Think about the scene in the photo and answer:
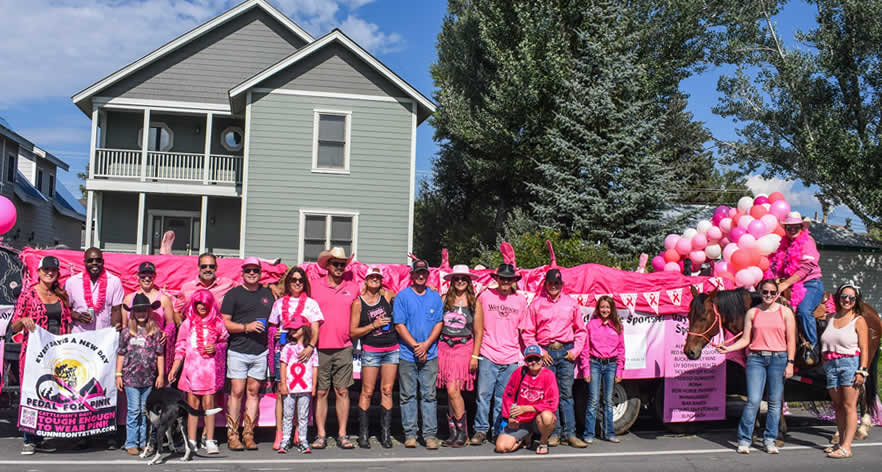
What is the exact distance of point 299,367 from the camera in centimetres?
721

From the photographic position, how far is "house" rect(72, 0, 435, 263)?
1812 cm

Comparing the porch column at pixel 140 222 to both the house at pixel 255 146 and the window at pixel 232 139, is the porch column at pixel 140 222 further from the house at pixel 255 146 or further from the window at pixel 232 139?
the window at pixel 232 139

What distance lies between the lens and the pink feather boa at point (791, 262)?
28.3ft

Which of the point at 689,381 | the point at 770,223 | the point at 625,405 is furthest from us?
the point at 770,223

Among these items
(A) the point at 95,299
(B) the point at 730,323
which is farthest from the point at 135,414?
(B) the point at 730,323

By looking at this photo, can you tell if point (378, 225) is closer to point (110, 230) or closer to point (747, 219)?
point (110, 230)

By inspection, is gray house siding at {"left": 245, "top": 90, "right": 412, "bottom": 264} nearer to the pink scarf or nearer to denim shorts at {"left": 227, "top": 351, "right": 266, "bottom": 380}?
denim shorts at {"left": 227, "top": 351, "right": 266, "bottom": 380}

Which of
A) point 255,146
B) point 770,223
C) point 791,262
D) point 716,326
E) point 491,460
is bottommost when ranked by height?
point 491,460

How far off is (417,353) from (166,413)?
2627mm

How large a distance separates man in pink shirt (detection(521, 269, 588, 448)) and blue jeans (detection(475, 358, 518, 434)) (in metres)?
0.45

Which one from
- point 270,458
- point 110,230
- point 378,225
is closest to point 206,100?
point 110,230

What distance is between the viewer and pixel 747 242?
9.30 metres

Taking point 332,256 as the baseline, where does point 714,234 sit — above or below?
above

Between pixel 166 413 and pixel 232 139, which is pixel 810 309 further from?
pixel 232 139
